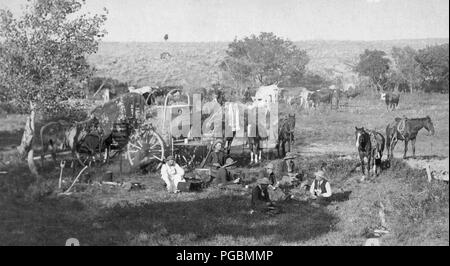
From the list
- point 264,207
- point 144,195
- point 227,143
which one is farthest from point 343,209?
point 227,143

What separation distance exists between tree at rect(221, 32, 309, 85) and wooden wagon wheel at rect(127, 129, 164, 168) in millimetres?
15948

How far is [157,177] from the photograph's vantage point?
50.1 feet

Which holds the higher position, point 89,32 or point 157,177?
point 89,32

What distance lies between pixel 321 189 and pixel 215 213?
2918 millimetres

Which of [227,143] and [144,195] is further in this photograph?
[227,143]

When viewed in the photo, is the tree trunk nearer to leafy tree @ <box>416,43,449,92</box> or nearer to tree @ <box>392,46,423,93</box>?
leafy tree @ <box>416,43,449,92</box>

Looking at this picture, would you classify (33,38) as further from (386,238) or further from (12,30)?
(386,238)

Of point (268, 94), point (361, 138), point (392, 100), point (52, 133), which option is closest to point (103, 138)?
point (52, 133)

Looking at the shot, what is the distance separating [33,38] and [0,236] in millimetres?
7816

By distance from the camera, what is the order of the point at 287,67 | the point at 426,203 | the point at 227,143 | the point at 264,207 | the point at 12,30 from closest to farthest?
the point at 426,203, the point at 264,207, the point at 12,30, the point at 227,143, the point at 287,67

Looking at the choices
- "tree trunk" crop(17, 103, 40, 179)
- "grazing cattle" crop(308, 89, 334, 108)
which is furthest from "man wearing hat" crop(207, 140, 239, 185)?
"grazing cattle" crop(308, 89, 334, 108)

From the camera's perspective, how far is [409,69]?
36.0m

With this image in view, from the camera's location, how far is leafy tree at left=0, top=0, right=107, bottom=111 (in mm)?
15117
